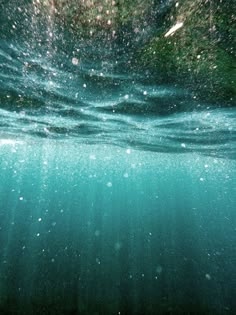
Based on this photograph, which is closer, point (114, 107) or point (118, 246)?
point (114, 107)

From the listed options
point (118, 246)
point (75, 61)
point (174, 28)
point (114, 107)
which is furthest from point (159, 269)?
point (174, 28)

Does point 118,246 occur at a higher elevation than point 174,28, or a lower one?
lower

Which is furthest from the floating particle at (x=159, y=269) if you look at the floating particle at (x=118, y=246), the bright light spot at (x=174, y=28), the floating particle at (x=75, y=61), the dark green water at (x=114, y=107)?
the bright light spot at (x=174, y=28)

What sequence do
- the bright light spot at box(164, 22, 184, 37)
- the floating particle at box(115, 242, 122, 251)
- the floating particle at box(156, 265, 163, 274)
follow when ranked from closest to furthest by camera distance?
1. the bright light spot at box(164, 22, 184, 37)
2. the floating particle at box(156, 265, 163, 274)
3. the floating particle at box(115, 242, 122, 251)

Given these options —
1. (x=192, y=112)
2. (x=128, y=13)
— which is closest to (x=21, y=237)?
(x=192, y=112)

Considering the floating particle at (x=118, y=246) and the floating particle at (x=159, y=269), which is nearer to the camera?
the floating particle at (x=159, y=269)

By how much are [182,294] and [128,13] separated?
12.4 meters

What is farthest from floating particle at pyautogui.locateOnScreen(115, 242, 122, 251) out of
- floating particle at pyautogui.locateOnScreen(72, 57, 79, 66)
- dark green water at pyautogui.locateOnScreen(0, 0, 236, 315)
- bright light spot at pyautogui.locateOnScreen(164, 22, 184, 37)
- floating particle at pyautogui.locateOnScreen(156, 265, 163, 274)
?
bright light spot at pyautogui.locateOnScreen(164, 22, 184, 37)

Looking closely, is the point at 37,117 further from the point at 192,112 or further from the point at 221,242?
the point at 221,242

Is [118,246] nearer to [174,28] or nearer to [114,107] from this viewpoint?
[114,107]

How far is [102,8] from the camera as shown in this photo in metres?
5.86

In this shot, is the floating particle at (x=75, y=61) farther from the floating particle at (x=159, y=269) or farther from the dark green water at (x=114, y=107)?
the floating particle at (x=159, y=269)

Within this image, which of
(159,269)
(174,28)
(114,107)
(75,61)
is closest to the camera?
(174,28)

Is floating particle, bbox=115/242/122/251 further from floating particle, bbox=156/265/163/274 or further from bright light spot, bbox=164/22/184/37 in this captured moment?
bright light spot, bbox=164/22/184/37
